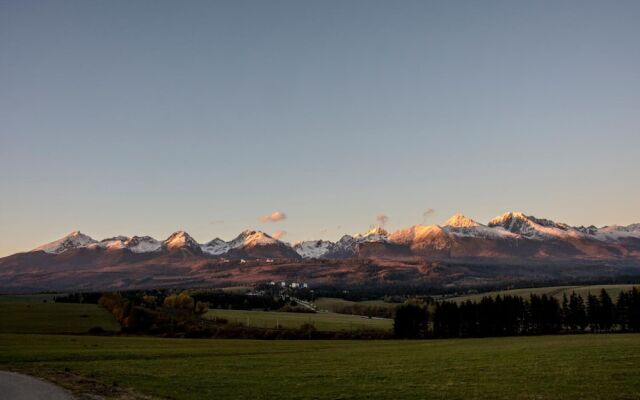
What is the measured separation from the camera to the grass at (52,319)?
12531cm

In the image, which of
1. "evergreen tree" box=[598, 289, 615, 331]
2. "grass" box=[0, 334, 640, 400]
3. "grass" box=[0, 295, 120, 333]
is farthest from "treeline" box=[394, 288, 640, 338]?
"grass" box=[0, 334, 640, 400]

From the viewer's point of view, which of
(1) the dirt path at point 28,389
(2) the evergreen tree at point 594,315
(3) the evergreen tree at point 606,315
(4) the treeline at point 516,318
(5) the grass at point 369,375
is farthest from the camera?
(2) the evergreen tree at point 594,315

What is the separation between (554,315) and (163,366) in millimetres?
119446

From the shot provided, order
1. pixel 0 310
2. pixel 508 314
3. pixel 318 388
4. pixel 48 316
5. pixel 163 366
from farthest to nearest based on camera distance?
1. pixel 0 310
2. pixel 48 316
3. pixel 508 314
4. pixel 163 366
5. pixel 318 388

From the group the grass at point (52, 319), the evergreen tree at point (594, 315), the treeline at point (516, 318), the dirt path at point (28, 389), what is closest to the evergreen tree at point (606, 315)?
the treeline at point (516, 318)

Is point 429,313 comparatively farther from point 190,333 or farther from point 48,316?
point 48,316

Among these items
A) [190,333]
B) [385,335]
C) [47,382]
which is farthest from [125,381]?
[385,335]

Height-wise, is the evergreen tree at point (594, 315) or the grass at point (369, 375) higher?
the grass at point (369, 375)

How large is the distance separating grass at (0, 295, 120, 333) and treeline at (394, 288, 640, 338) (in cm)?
8349

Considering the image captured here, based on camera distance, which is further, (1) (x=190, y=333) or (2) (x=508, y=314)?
(2) (x=508, y=314)

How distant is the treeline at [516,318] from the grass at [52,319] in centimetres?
8349

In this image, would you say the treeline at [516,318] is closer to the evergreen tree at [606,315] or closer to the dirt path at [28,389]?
the evergreen tree at [606,315]

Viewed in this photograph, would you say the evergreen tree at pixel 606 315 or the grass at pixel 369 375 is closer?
the grass at pixel 369 375

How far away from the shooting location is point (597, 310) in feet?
438
